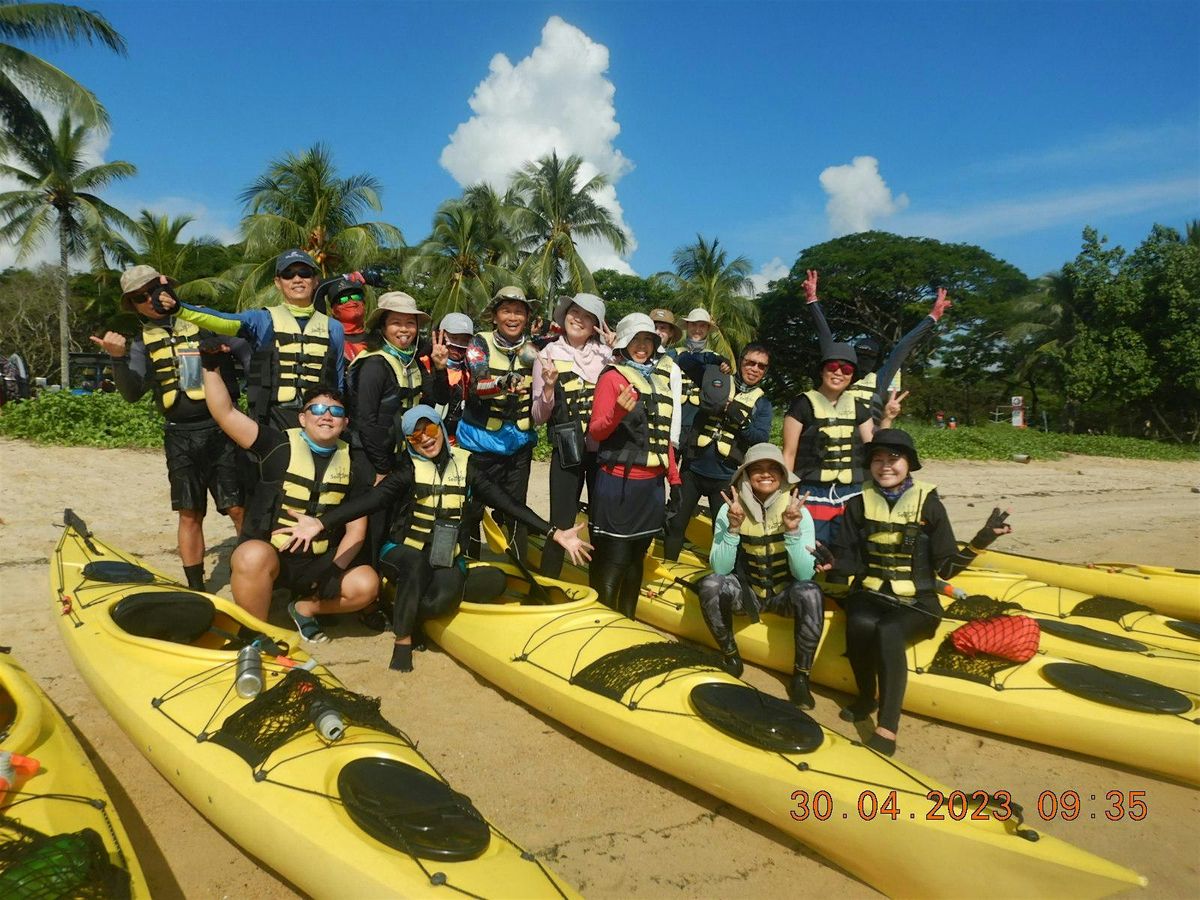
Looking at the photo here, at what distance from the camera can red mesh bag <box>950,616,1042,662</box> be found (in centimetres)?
325

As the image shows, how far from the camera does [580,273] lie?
22.9 meters

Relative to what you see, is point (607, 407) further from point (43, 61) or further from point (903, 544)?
point (43, 61)

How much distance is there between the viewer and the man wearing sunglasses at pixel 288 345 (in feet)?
12.9

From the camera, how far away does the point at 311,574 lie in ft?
12.0

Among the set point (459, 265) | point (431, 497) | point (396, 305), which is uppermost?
point (459, 265)

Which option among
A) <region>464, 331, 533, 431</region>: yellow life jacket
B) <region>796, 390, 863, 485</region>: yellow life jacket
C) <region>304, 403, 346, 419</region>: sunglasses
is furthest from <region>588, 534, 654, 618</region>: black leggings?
<region>304, 403, 346, 419</region>: sunglasses

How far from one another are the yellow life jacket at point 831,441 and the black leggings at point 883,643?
0.85 metres

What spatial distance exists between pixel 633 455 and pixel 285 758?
211 cm

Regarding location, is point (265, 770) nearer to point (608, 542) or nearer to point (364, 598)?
point (364, 598)

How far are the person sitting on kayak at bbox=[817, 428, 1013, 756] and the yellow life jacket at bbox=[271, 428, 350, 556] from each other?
8.33 ft

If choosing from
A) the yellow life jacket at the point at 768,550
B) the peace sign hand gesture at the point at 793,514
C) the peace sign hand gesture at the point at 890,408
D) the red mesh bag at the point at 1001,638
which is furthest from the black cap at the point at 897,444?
the peace sign hand gesture at the point at 890,408

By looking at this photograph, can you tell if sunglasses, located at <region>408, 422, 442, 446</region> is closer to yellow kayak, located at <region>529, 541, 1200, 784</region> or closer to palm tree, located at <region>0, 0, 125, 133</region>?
yellow kayak, located at <region>529, 541, 1200, 784</region>
